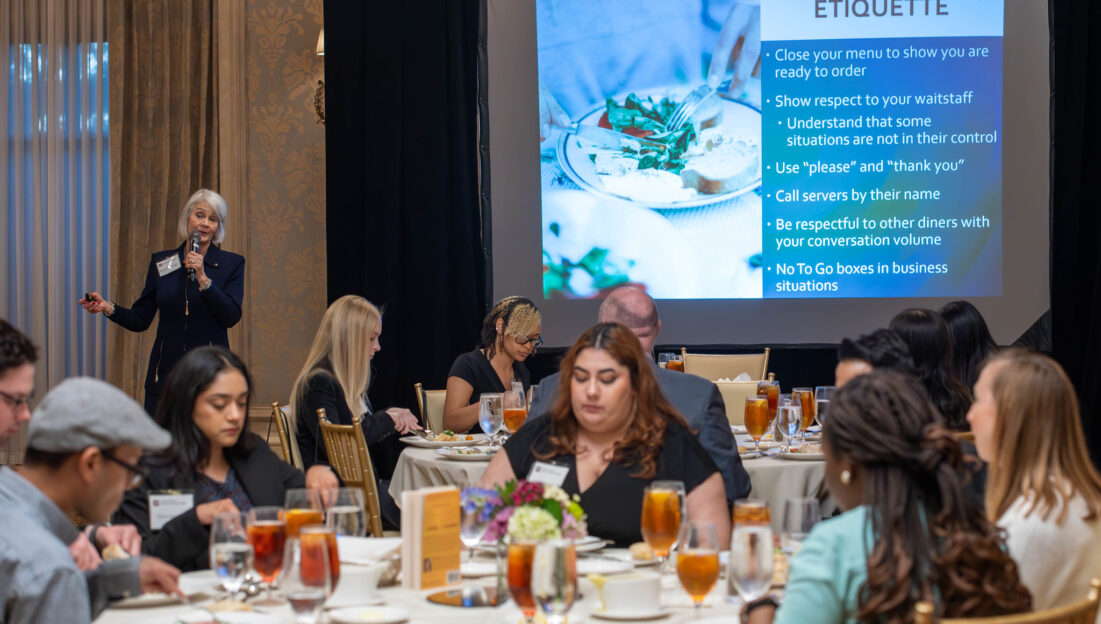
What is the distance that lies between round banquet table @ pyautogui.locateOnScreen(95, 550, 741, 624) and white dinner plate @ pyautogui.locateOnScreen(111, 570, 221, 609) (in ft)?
0.05

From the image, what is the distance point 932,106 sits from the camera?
6.54 m

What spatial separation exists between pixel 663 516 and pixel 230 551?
0.79 m

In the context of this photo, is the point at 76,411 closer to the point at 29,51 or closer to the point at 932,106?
the point at 932,106

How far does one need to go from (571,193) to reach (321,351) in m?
2.74

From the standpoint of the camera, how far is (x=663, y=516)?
7.05 feet

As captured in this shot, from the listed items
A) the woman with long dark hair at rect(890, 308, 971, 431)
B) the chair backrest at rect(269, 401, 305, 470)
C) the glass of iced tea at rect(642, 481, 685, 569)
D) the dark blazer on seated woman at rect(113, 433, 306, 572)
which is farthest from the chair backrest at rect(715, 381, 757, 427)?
the glass of iced tea at rect(642, 481, 685, 569)

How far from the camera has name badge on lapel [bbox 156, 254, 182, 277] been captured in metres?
5.38

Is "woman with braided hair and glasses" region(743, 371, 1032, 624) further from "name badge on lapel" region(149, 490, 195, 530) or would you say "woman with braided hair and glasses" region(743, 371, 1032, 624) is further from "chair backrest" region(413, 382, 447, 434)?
"chair backrest" region(413, 382, 447, 434)

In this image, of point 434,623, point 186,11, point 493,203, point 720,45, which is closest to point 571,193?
point 493,203

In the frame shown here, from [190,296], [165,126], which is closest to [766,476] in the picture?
[190,296]

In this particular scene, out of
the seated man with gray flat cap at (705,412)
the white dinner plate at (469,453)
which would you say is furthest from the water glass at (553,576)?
the white dinner plate at (469,453)

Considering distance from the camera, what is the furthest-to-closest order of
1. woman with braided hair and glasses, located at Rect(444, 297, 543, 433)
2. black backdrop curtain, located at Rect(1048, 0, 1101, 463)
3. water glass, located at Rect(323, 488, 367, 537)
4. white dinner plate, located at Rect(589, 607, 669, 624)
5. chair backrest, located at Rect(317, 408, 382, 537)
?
black backdrop curtain, located at Rect(1048, 0, 1101, 463), woman with braided hair and glasses, located at Rect(444, 297, 543, 433), chair backrest, located at Rect(317, 408, 382, 537), water glass, located at Rect(323, 488, 367, 537), white dinner plate, located at Rect(589, 607, 669, 624)

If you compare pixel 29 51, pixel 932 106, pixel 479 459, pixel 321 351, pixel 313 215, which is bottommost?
pixel 479 459

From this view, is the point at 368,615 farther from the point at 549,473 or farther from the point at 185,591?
the point at 549,473
